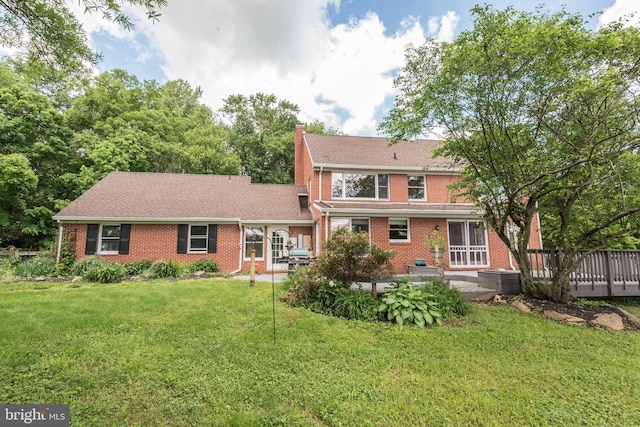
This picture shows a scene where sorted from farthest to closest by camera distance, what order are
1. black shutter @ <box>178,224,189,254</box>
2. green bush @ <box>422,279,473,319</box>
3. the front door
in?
the front door → black shutter @ <box>178,224,189,254</box> → green bush @ <box>422,279,473,319</box>

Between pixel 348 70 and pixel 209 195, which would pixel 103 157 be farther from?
pixel 348 70

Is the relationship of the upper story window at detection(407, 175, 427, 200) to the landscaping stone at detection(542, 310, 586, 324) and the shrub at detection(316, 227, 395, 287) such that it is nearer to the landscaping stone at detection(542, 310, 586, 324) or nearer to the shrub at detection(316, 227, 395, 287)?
the shrub at detection(316, 227, 395, 287)

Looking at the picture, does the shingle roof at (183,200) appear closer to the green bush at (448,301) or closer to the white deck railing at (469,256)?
the white deck railing at (469,256)

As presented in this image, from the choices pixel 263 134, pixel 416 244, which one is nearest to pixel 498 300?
pixel 416 244

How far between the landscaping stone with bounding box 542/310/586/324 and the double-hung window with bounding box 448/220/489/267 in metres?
6.15

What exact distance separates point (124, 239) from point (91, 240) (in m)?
1.37

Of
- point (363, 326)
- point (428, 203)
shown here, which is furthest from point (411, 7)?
point (363, 326)

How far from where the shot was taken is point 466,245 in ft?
41.1

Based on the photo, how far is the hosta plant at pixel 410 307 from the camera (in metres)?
5.51

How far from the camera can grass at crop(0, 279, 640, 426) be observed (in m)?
2.78

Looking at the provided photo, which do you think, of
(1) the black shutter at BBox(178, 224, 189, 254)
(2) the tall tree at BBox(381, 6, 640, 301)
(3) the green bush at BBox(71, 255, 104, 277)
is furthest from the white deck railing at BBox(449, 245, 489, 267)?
(3) the green bush at BBox(71, 255, 104, 277)

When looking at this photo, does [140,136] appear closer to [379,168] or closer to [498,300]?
[379,168]

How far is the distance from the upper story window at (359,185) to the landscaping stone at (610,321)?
8.82 metres

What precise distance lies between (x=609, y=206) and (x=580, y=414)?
7.07 meters
